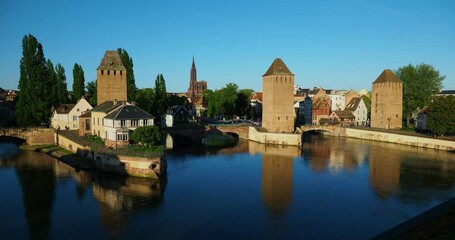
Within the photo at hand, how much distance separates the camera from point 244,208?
24078 mm

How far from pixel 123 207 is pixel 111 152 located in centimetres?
940

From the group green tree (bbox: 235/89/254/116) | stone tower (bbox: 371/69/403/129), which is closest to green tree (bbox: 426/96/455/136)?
stone tower (bbox: 371/69/403/129)

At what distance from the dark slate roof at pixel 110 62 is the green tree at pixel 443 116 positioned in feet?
130

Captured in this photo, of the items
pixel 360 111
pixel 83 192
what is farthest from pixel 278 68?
pixel 83 192

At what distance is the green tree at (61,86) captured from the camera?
5737 centimetres

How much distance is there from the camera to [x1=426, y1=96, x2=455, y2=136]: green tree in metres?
47.2

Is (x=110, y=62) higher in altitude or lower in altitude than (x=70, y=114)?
higher

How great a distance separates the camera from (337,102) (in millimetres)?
96375

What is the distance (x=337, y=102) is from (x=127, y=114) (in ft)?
230

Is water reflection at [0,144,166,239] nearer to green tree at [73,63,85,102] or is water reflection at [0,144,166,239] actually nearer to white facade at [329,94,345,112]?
green tree at [73,63,85,102]

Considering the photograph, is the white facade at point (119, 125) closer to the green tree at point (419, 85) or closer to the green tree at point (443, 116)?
the green tree at point (443, 116)

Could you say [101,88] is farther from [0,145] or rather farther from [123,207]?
[123,207]

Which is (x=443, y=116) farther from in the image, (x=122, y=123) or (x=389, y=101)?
(x=122, y=123)

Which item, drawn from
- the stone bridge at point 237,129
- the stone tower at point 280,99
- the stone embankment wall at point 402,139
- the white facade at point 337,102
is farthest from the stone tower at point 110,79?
the white facade at point 337,102
